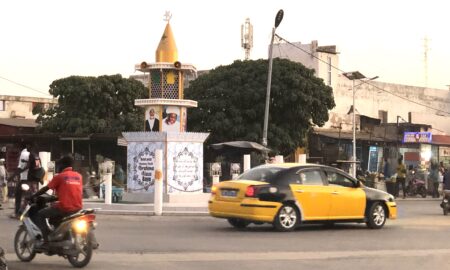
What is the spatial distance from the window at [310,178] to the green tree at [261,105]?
26954 mm

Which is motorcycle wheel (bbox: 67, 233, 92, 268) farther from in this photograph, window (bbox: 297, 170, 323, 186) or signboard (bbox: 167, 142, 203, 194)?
signboard (bbox: 167, 142, 203, 194)

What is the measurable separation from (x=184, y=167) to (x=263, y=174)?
9.28m

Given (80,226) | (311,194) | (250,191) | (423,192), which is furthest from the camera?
(423,192)

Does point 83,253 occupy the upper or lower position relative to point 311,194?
lower

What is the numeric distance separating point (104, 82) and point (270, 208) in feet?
119

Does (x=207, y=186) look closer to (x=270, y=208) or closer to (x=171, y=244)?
(x=270, y=208)

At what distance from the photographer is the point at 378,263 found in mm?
10250

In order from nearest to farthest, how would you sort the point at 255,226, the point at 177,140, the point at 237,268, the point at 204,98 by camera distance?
the point at 237,268 < the point at 255,226 < the point at 177,140 < the point at 204,98

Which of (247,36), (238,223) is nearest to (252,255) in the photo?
(238,223)

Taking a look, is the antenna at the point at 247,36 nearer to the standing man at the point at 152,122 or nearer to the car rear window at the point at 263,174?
the standing man at the point at 152,122

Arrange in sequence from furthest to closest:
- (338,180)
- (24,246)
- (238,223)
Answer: (338,180)
(238,223)
(24,246)

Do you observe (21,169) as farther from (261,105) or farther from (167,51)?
(261,105)

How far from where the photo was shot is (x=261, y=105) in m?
44.0

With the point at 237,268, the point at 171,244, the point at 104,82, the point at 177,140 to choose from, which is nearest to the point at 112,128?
the point at 104,82
